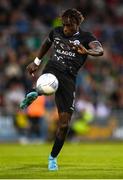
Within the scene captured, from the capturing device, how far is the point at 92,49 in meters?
11.8

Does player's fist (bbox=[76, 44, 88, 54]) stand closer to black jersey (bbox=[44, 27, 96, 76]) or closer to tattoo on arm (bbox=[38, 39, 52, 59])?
black jersey (bbox=[44, 27, 96, 76])

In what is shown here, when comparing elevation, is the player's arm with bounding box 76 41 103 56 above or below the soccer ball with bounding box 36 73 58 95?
above

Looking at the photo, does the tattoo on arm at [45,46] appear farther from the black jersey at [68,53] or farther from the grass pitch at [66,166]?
the grass pitch at [66,166]

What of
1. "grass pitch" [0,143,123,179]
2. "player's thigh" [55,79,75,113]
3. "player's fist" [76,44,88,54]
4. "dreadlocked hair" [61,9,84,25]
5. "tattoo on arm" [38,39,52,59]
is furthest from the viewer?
"tattoo on arm" [38,39,52,59]

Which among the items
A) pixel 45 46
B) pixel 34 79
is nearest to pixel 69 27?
pixel 45 46

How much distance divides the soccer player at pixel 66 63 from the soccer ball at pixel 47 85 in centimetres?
12

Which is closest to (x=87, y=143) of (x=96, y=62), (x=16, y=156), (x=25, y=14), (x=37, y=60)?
(x=96, y=62)

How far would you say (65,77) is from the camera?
39.6ft

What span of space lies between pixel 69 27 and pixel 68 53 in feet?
1.44

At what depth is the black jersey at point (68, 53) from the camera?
12.1 metres

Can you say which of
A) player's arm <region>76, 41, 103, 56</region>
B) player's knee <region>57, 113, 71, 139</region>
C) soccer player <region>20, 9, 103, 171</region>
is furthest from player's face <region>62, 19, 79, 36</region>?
player's knee <region>57, 113, 71, 139</region>

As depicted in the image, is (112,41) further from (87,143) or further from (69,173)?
(69,173)

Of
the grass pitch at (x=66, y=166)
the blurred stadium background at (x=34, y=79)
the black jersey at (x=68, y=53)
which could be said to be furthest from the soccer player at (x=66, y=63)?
the blurred stadium background at (x=34, y=79)

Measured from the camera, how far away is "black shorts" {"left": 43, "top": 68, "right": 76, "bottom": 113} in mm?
12016
